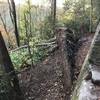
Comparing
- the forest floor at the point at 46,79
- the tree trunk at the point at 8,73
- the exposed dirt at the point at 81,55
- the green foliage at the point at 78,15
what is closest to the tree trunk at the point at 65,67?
the forest floor at the point at 46,79

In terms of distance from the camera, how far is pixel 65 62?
31.3 feet

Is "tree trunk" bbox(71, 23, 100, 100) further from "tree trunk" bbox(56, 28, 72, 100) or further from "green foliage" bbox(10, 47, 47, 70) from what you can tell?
"green foliage" bbox(10, 47, 47, 70)

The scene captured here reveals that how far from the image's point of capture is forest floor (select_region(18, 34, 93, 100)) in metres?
9.02

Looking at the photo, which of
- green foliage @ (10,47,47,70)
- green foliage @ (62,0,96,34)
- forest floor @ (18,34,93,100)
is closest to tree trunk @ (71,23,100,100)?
forest floor @ (18,34,93,100)

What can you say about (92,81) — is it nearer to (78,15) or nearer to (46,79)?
(46,79)

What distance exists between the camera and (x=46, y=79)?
33.4ft

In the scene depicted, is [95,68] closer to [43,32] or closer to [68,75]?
[68,75]

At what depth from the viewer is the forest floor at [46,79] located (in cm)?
902

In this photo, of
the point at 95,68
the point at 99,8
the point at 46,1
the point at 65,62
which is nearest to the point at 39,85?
the point at 65,62

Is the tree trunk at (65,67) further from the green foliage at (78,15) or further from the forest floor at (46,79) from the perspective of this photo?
the green foliage at (78,15)

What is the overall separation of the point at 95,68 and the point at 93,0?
1272cm

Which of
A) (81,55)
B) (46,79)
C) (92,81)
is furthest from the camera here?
(81,55)

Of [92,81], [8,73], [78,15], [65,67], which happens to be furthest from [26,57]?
[92,81]

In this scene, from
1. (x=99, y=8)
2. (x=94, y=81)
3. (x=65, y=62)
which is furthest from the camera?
(x=99, y=8)
